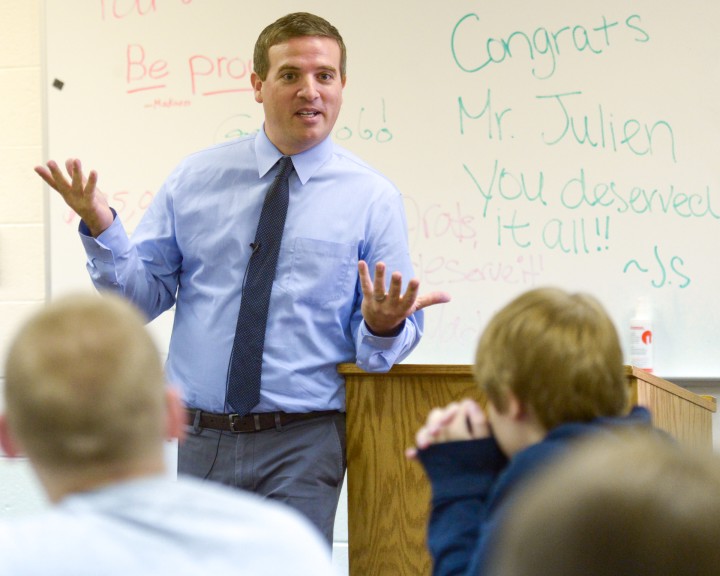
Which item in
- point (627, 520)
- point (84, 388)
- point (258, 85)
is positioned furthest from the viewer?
point (258, 85)

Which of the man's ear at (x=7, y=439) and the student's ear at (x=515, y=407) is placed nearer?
the man's ear at (x=7, y=439)

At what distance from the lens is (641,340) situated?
3.24 m

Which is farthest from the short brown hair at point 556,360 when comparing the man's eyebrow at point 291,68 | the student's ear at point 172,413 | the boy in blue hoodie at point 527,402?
the man's eyebrow at point 291,68

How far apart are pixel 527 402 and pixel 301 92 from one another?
4.23ft

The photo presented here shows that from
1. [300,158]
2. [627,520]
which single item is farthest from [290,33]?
[627,520]

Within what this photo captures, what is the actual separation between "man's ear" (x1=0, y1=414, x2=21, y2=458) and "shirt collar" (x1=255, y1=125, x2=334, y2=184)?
146cm

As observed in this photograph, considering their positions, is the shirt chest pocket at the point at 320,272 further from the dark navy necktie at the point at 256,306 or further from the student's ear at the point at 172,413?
the student's ear at the point at 172,413

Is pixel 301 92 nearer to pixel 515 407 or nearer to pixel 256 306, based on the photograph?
pixel 256 306

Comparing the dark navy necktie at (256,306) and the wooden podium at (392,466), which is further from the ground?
the dark navy necktie at (256,306)

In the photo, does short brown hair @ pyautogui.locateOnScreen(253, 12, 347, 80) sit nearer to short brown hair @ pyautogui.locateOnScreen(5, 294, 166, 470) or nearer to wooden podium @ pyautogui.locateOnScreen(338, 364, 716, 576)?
wooden podium @ pyautogui.locateOnScreen(338, 364, 716, 576)

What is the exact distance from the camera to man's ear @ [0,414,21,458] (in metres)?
0.99

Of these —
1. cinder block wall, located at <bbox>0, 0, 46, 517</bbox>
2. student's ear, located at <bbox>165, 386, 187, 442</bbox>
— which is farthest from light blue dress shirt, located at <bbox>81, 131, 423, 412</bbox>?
cinder block wall, located at <bbox>0, 0, 46, 517</bbox>

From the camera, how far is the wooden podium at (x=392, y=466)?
7.48ft

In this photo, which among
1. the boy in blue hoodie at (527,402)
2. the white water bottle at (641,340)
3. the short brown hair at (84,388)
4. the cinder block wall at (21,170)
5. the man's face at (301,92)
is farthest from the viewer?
the cinder block wall at (21,170)
